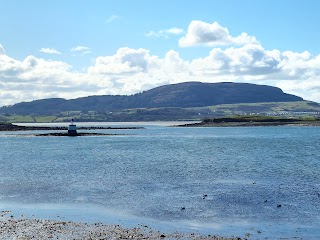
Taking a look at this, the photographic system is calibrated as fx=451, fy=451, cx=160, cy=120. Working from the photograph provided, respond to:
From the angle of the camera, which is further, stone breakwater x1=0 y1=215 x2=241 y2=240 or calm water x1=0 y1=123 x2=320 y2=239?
calm water x1=0 y1=123 x2=320 y2=239

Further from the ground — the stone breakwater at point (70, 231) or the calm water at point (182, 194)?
the stone breakwater at point (70, 231)

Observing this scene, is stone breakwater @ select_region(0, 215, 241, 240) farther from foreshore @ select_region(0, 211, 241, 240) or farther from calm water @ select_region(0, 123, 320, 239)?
calm water @ select_region(0, 123, 320, 239)

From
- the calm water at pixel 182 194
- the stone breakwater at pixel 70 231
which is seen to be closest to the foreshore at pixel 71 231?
the stone breakwater at pixel 70 231

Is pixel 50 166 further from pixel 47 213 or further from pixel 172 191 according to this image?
pixel 47 213

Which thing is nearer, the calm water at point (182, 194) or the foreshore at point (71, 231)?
the foreshore at point (71, 231)

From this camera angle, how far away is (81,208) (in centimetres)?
4347

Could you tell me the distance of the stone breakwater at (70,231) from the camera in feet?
105

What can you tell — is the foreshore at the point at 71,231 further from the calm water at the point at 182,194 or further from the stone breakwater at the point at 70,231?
the calm water at the point at 182,194

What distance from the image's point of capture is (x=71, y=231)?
33.9 metres

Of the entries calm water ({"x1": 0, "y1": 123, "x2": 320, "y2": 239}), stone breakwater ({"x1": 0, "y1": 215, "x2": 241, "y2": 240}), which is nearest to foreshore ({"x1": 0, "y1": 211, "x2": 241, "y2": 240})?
stone breakwater ({"x1": 0, "y1": 215, "x2": 241, "y2": 240})

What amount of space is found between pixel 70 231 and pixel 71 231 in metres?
0.08

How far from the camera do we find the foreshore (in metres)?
32.1

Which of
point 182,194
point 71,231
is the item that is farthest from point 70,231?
point 182,194

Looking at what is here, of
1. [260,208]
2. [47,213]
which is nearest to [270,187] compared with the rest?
[260,208]
